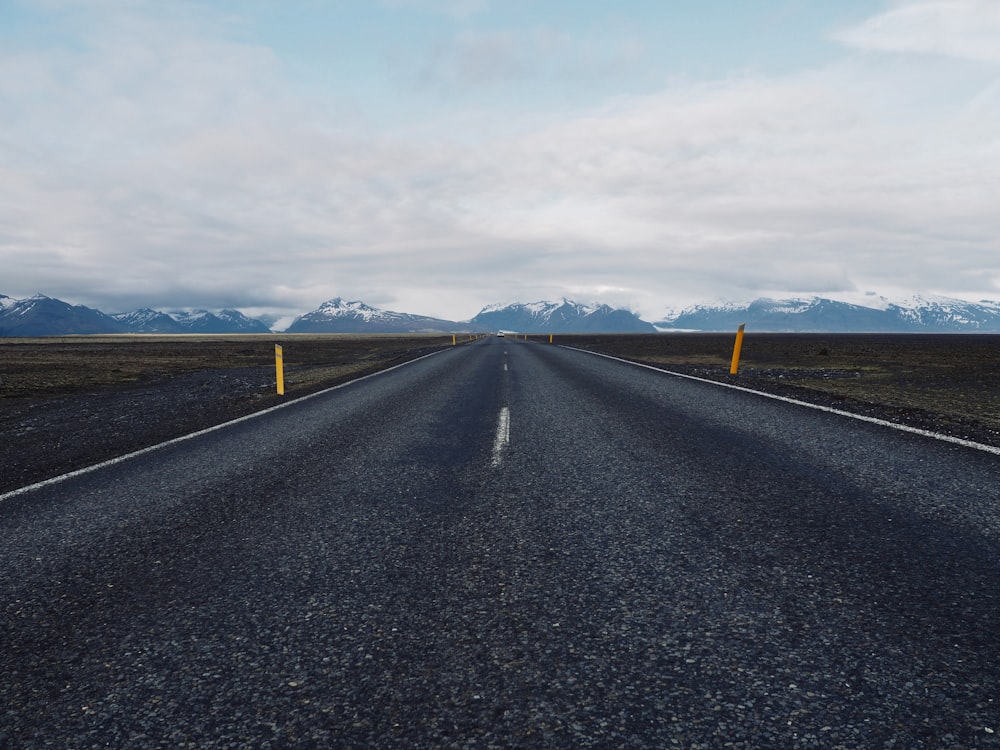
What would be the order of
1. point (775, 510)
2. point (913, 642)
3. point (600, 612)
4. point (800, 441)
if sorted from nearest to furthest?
point (913, 642) < point (600, 612) < point (775, 510) < point (800, 441)

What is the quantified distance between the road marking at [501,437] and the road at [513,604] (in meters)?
0.35

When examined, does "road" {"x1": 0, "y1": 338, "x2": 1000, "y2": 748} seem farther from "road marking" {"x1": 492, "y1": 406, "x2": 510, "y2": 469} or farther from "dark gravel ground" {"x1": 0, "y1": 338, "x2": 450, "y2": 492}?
"dark gravel ground" {"x1": 0, "y1": 338, "x2": 450, "y2": 492}

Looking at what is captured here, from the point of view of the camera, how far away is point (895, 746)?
1.82m

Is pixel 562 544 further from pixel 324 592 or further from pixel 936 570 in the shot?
pixel 936 570

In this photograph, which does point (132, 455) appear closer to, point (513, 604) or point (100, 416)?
point (100, 416)

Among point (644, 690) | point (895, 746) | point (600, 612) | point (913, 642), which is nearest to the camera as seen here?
point (895, 746)

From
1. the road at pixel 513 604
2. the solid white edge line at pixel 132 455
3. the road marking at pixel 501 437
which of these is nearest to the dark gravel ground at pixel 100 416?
the solid white edge line at pixel 132 455

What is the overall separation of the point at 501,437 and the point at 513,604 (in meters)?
4.49

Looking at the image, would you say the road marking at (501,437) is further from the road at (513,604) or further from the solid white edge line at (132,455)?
the solid white edge line at (132,455)

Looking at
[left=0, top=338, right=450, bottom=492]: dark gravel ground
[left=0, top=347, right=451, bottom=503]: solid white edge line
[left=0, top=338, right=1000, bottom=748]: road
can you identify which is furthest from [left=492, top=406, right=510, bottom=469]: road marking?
[left=0, top=338, right=450, bottom=492]: dark gravel ground

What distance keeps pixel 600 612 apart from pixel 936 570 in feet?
6.69

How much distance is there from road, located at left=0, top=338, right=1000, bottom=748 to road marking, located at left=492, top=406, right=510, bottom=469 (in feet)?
1.14

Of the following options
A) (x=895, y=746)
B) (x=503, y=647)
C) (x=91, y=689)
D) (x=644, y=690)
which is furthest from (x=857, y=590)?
(x=91, y=689)

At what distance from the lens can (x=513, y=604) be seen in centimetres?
286
